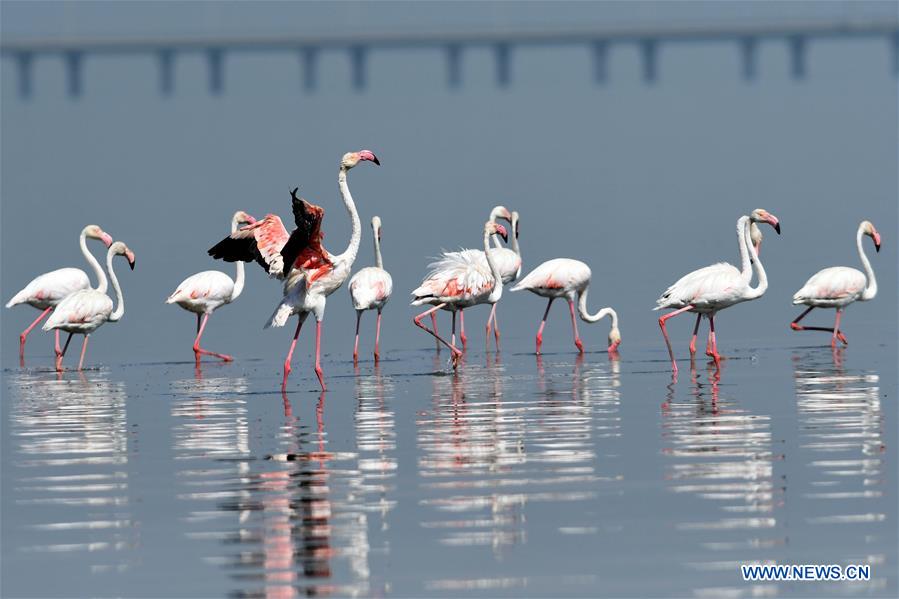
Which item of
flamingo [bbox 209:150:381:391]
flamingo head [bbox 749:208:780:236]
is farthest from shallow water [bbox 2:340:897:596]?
flamingo head [bbox 749:208:780:236]

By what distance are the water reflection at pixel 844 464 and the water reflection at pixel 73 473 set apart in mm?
3415

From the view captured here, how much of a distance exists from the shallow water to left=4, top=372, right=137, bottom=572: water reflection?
0.08 ft

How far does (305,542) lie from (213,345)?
1300cm

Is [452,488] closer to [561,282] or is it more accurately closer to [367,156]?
[367,156]

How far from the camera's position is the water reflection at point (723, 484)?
8172mm

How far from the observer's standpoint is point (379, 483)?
33.0 ft

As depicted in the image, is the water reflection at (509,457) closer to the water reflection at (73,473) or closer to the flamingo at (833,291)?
the water reflection at (73,473)

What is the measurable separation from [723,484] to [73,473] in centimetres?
388

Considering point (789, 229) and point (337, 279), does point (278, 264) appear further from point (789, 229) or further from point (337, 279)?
point (789, 229)

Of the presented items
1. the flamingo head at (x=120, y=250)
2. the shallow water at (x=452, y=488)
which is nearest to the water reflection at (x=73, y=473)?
the shallow water at (x=452, y=488)

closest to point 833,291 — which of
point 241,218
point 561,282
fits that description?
point 561,282

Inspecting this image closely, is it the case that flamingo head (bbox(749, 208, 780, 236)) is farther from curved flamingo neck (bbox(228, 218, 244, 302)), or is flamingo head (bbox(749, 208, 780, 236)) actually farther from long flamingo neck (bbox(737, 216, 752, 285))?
curved flamingo neck (bbox(228, 218, 244, 302))

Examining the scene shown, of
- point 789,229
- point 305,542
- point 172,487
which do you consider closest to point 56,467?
point 172,487

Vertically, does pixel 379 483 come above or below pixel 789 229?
below
